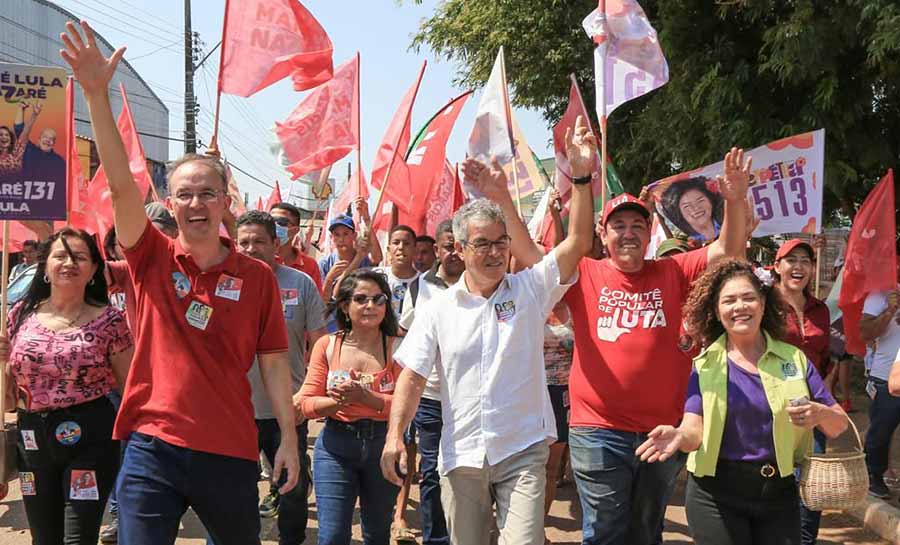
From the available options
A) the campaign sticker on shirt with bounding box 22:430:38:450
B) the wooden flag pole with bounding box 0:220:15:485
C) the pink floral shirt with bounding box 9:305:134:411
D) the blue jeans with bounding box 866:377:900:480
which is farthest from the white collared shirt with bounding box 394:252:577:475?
the blue jeans with bounding box 866:377:900:480

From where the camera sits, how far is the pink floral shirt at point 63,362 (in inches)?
167

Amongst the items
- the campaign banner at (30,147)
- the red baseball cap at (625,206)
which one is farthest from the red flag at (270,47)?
the red baseball cap at (625,206)

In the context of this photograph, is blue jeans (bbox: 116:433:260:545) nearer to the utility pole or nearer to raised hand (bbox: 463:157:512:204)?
raised hand (bbox: 463:157:512:204)

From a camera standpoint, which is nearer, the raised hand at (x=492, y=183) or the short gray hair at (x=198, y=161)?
the short gray hair at (x=198, y=161)

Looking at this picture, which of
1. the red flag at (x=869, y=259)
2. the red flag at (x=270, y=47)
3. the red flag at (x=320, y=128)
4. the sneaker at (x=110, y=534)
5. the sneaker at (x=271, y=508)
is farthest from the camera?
the red flag at (x=320, y=128)

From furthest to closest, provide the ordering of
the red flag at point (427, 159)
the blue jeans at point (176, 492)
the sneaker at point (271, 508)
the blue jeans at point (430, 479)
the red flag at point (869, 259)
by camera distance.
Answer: the red flag at point (427, 159), the red flag at point (869, 259), the sneaker at point (271, 508), the blue jeans at point (430, 479), the blue jeans at point (176, 492)

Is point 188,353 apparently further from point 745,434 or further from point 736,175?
point 736,175

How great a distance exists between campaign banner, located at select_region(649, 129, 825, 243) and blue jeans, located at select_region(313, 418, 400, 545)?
3.46m

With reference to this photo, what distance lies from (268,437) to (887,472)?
202 inches

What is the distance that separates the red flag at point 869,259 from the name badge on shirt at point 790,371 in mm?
3954

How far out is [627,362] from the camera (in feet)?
13.6

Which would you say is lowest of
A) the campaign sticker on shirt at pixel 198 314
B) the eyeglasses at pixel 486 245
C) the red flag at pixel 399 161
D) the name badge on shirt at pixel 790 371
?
the name badge on shirt at pixel 790 371

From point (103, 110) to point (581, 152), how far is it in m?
2.12

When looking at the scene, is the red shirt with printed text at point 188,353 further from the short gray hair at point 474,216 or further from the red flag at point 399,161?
the red flag at point 399,161
